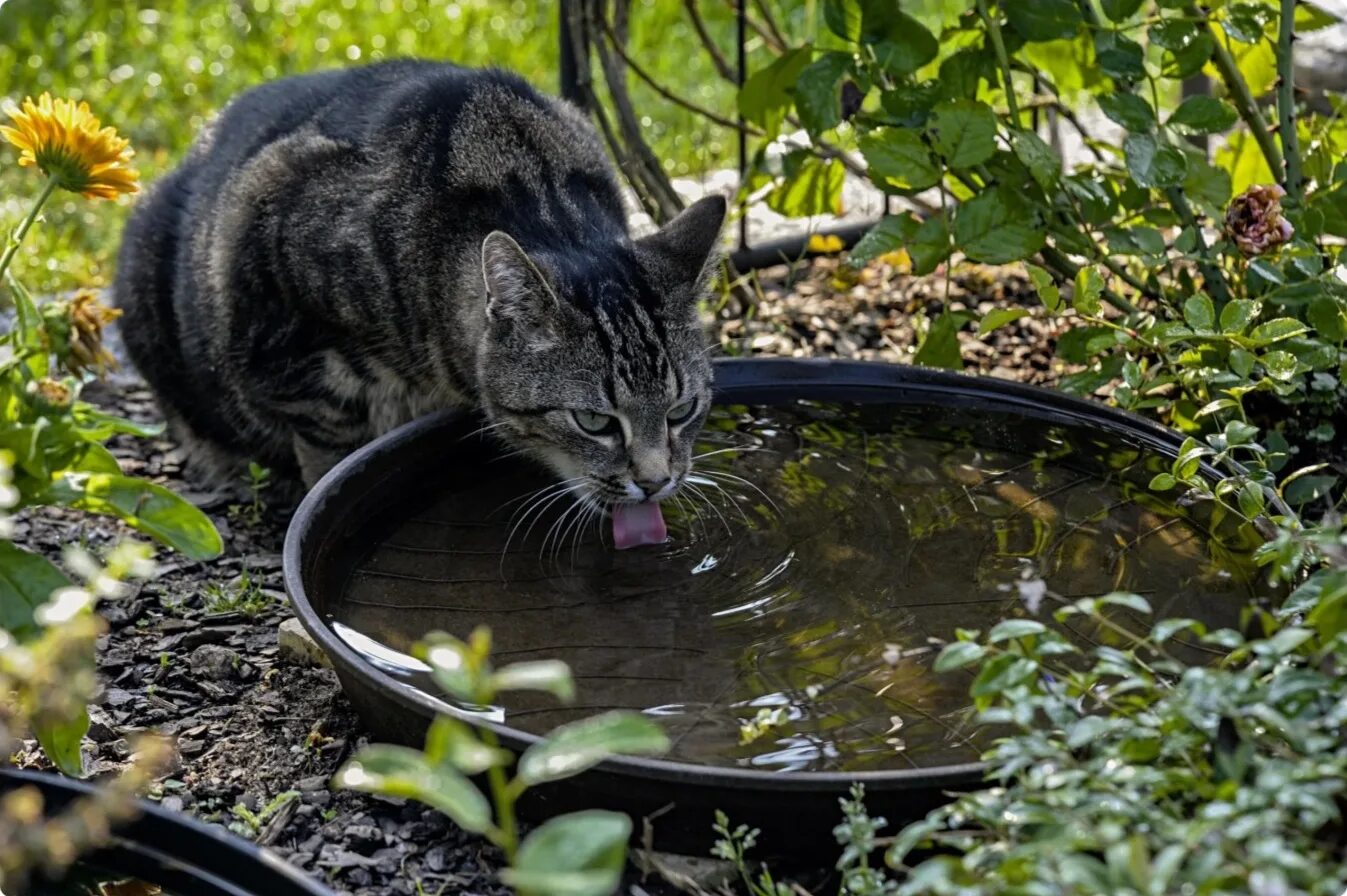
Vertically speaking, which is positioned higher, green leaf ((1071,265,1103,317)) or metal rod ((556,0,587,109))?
metal rod ((556,0,587,109))

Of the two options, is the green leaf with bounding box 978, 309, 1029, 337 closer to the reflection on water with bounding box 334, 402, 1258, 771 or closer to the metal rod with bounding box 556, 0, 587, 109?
the reflection on water with bounding box 334, 402, 1258, 771

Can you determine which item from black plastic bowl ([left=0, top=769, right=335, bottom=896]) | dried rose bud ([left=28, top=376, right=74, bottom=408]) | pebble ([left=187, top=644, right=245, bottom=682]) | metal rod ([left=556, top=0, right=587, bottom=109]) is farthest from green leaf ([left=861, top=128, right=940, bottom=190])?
black plastic bowl ([left=0, top=769, right=335, bottom=896])

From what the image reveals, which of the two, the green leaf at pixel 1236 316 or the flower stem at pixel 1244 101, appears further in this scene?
the flower stem at pixel 1244 101

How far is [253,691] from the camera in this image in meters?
3.13

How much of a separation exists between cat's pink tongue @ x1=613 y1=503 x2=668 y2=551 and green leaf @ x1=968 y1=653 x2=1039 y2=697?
4.79 ft

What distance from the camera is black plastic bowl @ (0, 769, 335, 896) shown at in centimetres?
207

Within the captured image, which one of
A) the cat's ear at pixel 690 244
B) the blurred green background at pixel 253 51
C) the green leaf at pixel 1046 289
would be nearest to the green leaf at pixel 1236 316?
the green leaf at pixel 1046 289

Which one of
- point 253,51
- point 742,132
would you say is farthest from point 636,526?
point 253,51

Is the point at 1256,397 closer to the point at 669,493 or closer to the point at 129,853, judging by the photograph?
the point at 669,493

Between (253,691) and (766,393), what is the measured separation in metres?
1.42

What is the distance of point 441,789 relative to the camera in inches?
62.1

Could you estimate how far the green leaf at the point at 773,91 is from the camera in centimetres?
409

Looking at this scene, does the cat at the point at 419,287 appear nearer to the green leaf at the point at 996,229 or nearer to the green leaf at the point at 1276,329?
the green leaf at the point at 996,229

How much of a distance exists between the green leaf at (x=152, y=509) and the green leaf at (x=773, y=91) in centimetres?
222
